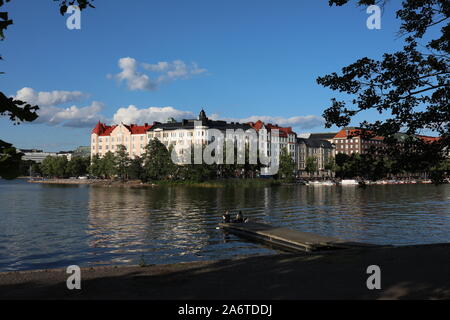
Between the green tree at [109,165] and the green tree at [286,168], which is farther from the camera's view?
the green tree at [109,165]

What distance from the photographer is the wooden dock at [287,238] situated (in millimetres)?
24766

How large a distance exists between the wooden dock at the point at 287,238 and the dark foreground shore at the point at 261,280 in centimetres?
693

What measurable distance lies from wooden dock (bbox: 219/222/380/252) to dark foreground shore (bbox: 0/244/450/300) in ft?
22.7

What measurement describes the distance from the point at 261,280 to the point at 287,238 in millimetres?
15669

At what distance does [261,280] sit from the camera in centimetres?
1359

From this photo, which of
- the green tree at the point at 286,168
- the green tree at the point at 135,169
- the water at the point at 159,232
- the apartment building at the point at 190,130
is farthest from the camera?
the apartment building at the point at 190,130

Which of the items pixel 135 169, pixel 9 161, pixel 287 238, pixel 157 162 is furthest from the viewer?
pixel 135 169

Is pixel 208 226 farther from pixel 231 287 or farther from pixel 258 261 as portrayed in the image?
pixel 231 287

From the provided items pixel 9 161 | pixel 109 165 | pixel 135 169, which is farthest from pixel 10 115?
pixel 109 165

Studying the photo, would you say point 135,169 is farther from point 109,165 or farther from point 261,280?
point 261,280

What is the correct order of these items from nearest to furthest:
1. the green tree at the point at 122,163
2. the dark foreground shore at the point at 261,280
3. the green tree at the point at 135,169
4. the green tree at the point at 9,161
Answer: the green tree at the point at 9,161 < the dark foreground shore at the point at 261,280 < the green tree at the point at 135,169 < the green tree at the point at 122,163

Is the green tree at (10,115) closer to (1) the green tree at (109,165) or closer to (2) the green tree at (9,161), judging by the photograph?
(2) the green tree at (9,161)

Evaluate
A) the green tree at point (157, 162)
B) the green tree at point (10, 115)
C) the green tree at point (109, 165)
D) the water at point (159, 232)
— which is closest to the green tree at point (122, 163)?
the green tree at point (109, 165)

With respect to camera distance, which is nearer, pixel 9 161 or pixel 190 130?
pixel 9 161
